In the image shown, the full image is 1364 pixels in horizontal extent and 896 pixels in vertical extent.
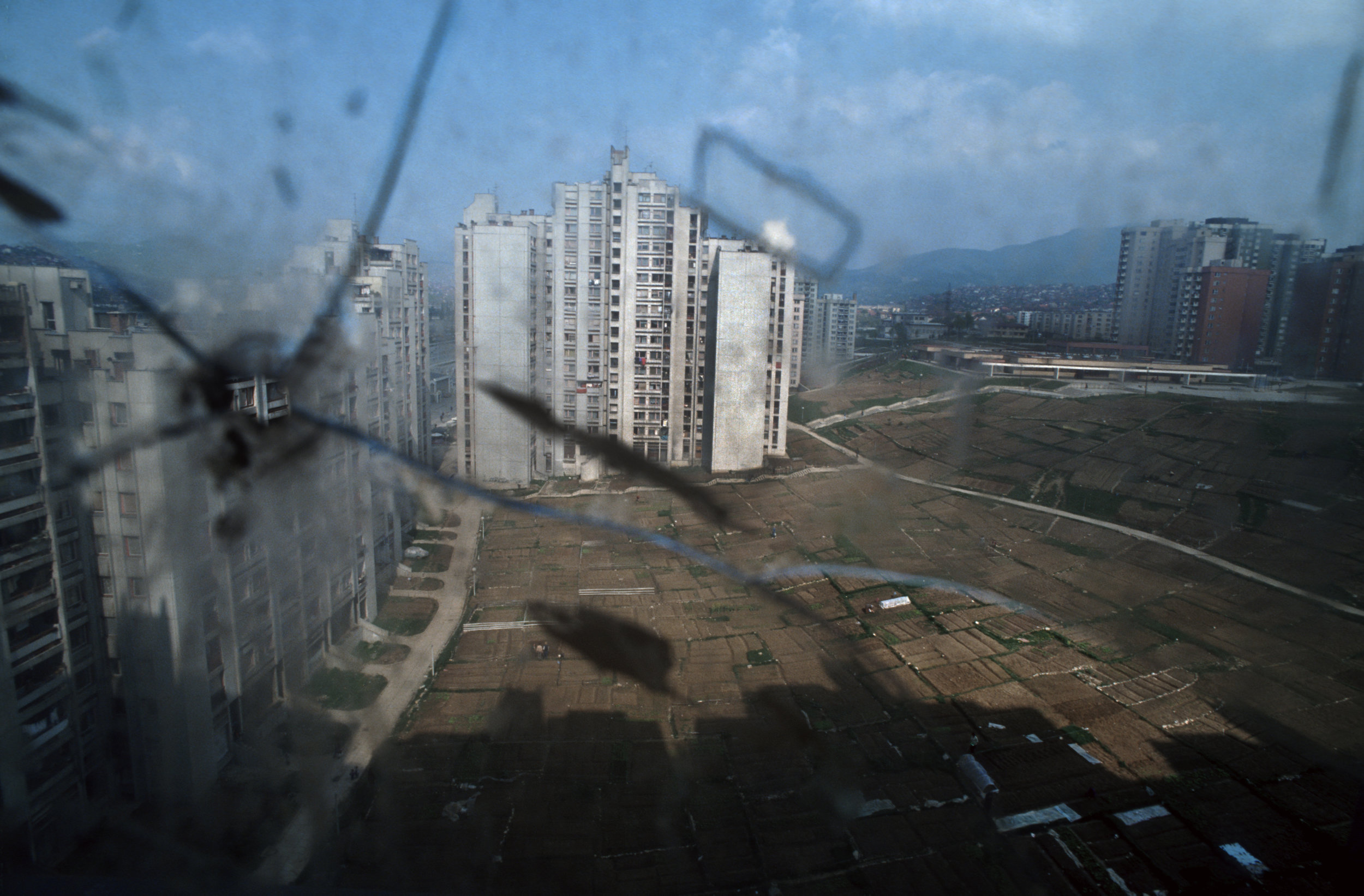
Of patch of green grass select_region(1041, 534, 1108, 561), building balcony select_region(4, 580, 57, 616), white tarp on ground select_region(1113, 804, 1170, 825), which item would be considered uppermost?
building balcony select_region(4, 580, 57, 616)

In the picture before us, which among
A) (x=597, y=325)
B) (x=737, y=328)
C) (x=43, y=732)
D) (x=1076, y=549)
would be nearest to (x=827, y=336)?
(x=737, y=328)

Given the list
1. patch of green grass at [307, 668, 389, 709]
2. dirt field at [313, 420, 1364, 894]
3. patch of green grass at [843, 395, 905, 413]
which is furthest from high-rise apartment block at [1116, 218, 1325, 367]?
patch of green grass at [307, 668, 389, 709]

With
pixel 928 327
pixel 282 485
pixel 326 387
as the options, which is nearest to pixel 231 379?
pixel 326 387

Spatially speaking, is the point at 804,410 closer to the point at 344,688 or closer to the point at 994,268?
the point at 994,268

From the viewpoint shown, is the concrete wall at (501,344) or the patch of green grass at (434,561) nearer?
the concrete wall at (501,344)

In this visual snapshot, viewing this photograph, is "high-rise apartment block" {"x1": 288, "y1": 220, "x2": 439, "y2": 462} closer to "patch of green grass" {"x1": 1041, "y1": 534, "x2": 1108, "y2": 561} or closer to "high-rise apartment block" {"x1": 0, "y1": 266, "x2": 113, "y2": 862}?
"high-rise apartment block" {"x1": 0, "y1": 266, "x2": 113, "y2": 862}

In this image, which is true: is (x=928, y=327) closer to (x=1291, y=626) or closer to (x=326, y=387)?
(x=1291, y=626)

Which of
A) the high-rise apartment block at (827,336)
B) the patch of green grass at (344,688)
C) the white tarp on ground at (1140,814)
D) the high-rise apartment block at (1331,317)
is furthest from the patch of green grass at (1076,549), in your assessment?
the high-rise apartment block at (827,336)

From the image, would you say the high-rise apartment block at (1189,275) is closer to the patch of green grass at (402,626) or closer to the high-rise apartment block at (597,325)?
the high-rise apartment block at (597,325)
